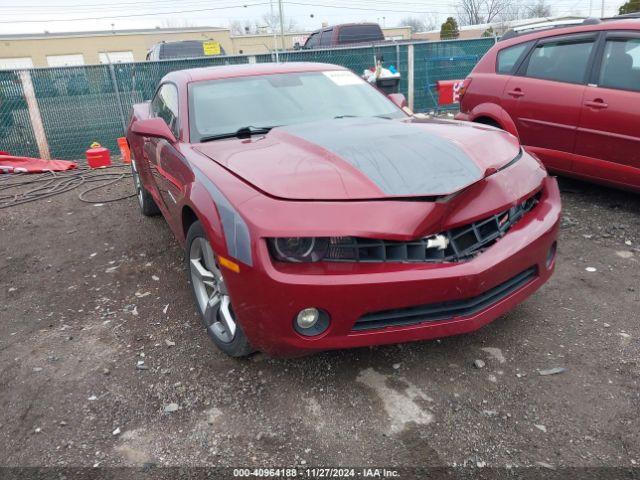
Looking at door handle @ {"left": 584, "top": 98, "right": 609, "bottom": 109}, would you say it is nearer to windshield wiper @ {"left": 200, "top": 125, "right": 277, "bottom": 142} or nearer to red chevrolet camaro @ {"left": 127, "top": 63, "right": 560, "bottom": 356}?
red chevrolet camaro @ {"left": 127, "top": 63, "right": 560, "bottom": 356}

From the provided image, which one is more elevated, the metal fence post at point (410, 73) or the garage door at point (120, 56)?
the garage door at point (120, 56)

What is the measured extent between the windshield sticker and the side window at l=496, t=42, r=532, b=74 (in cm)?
223

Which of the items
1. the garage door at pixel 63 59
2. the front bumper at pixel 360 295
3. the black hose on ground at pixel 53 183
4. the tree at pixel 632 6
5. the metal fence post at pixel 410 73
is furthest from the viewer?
the garage door at pixel 63 59

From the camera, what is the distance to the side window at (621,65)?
4.23m

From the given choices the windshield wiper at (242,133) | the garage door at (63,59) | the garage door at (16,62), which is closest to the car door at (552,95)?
the windshield wiper at (242,133)

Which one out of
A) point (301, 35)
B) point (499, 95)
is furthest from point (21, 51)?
→ point (499, 95)

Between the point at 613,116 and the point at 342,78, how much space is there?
2350 mm

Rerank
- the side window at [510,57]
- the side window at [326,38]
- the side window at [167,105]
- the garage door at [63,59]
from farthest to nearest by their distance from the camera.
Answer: the garage door at [63,59], the side window at [326,38], the side window at [510,57], the side window at [167,105]

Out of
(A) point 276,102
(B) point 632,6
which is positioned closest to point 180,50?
(A) point 276,102

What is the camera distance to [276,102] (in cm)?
352

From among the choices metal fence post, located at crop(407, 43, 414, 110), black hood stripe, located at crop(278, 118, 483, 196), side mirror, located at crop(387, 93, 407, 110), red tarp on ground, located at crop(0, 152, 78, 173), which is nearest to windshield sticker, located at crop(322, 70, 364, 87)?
side mirror, located at crop(387, 93, 407, 110)

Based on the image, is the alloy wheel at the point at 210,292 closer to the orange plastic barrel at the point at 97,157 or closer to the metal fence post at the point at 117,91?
the orange plastic barrel at the point at 97,157

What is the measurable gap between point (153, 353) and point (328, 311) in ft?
4.18

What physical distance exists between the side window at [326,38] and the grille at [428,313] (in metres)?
14.2
